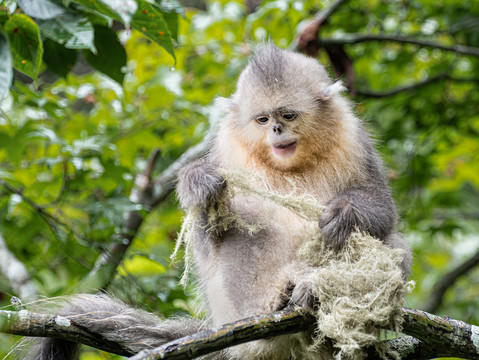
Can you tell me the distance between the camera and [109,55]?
11.9 ft

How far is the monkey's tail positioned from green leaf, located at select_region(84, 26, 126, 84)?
55.3 inches

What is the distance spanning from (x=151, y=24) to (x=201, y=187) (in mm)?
900

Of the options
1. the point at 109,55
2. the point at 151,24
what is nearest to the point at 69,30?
the point at 151,24

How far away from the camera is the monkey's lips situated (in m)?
3.46

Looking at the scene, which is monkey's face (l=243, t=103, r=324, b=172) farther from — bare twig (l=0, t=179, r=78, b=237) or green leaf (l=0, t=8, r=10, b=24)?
bare twig (l=0, t=179, r=78, b=237)

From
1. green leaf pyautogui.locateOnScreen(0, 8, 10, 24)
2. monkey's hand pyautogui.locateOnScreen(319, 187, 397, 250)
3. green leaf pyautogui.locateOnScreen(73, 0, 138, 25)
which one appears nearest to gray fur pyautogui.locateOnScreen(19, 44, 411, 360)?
monkey's hand pyautogui.locateOnScreen(319, 187, 397, 250)

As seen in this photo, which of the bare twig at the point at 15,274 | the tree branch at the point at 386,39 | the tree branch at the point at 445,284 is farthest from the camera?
the tree branch at the point at 445,284

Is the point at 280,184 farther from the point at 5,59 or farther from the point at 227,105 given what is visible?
the point at 5,59

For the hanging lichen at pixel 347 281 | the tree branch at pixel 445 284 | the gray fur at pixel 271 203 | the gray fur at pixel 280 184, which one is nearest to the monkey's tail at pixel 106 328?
the gray fur at pixel 271 203

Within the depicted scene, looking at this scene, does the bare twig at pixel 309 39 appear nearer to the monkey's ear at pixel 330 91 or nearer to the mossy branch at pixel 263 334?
the monkey's ear at pixel 330 91

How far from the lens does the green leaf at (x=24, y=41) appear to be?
254 centimetres

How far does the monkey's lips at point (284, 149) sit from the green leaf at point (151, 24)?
90cm

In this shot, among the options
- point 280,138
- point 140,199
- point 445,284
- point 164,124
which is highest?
point 280,138

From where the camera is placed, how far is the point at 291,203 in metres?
3.04
